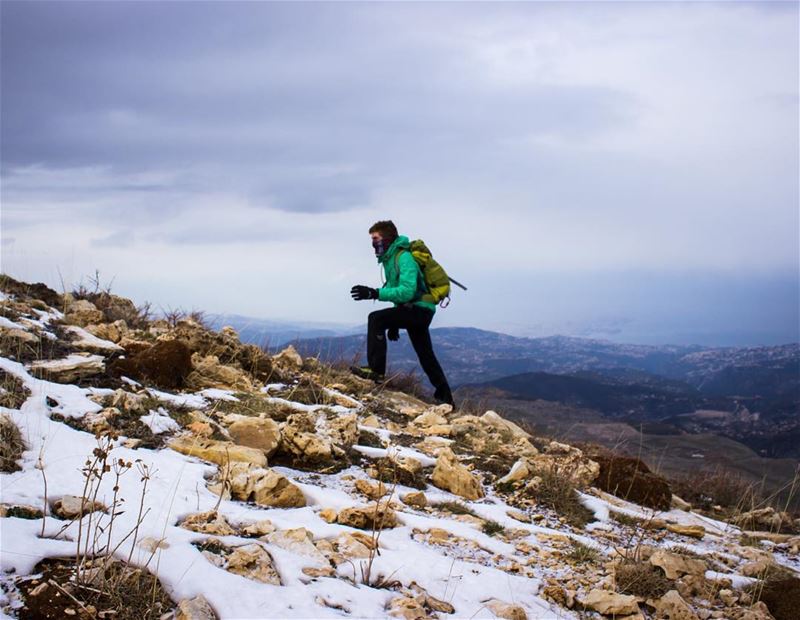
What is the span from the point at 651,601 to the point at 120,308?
978 cm

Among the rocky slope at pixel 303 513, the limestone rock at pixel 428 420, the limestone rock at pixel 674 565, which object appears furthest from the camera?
the limestone rock at pixel 428 420

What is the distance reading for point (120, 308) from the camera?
10508 mm

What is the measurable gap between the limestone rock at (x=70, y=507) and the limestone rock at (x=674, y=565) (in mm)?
3022

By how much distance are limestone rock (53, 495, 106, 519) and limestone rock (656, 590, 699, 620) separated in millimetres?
2838

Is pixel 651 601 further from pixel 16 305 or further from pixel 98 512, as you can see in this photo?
pixel 16 305

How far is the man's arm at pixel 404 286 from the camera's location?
26.1 ft

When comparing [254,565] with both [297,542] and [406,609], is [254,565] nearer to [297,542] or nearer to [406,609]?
[297,542]

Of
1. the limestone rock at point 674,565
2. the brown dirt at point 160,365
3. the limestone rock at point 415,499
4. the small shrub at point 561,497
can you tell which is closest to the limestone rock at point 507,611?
the limestone rock at point 674,565

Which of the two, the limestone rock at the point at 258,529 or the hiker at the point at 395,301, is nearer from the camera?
the limestone rock at the point at 258,529

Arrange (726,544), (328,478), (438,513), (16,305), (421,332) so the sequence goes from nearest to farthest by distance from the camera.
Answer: (438,513) → (328,478) → (726,544) → (16,305) → (421,332)

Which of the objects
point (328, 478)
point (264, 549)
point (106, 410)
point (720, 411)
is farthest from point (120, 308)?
point (720, 411)

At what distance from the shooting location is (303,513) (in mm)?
3631

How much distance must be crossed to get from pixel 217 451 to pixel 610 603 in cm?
271

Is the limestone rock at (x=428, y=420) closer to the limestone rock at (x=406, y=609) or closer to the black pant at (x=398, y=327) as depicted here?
the black pant at (x=398, y=327)
